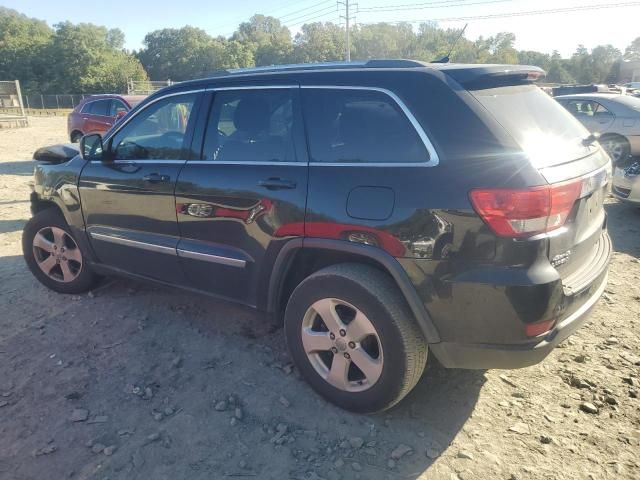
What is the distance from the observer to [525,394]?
2928 millimetres

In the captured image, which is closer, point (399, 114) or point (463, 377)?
point (399, 114)

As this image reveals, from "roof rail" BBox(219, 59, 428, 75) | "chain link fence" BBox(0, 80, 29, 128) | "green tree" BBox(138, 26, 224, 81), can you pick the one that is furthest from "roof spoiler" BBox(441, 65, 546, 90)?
"green tree" BBox(138, 26, 224, 81)

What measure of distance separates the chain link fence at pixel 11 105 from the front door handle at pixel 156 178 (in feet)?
76.4

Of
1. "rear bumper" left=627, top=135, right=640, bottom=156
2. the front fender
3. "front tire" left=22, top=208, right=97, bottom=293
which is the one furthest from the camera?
"rear bumper" left=627, top=135, right=640, bottom=156

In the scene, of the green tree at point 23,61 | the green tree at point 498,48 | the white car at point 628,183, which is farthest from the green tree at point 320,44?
the white car at point 628,183

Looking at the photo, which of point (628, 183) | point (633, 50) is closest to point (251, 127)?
point (628, 183)

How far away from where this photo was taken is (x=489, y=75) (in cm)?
259

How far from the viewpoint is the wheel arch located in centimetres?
246

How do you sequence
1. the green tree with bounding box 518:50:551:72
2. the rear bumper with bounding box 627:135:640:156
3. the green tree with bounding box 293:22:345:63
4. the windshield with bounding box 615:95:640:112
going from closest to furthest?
the rear bumper with bounding box 627:135:640:156 < the windshield with bounding box 615:95:640:112 < the green tree with bounding box 293:22:345:63 < the green tree with bounding box 518:50:551:72

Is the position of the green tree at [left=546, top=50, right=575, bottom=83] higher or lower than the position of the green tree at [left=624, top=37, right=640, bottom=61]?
lower

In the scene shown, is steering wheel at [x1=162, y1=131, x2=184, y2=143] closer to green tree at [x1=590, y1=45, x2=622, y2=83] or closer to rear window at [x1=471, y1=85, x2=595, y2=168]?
rear window at [x1=471, y1=85, x2=595, y2=168]

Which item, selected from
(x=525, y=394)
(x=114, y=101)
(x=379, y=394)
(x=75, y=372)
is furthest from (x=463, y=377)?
(x=114, y=101)

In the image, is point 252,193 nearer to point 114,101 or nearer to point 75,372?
point 75,372

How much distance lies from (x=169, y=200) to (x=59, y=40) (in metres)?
76.9
